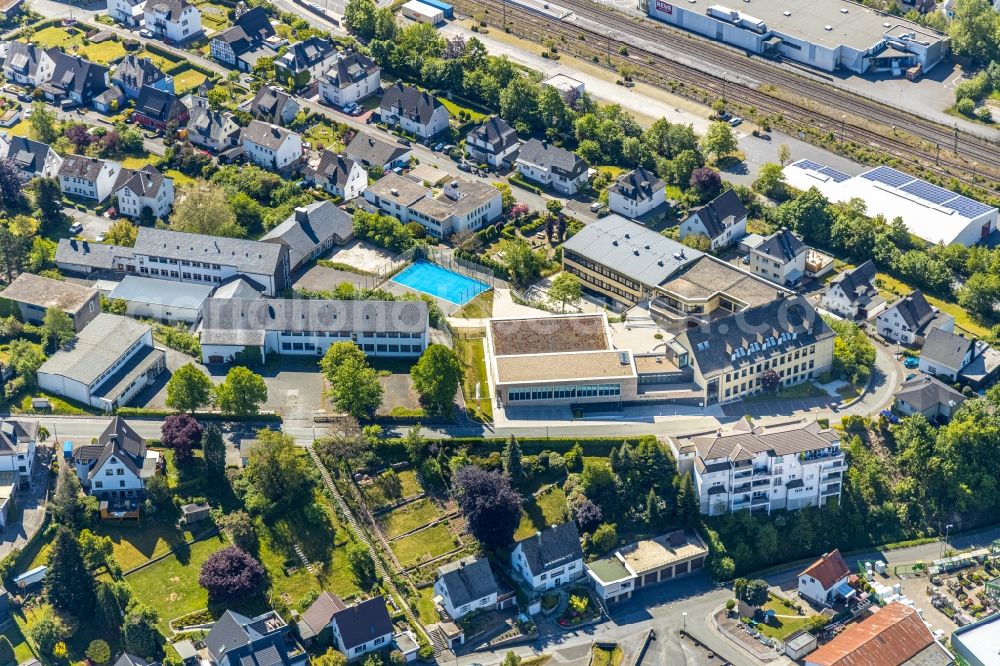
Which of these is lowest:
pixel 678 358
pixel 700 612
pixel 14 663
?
pixel 14 663

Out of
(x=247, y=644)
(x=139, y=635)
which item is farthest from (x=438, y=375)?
(x=139, y=635)

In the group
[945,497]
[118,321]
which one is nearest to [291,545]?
[118,321]

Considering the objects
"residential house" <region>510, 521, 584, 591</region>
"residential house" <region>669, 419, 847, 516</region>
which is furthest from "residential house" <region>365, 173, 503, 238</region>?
A: "residential house" <region>510, 521, 584, 591</region>

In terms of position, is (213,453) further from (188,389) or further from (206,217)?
(206,217)

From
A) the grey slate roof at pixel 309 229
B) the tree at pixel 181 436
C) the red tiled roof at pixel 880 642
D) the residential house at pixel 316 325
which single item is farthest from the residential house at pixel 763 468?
the grey slate roof at pixel 309 229

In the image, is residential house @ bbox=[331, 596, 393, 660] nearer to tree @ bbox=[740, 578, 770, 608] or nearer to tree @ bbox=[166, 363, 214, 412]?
tree @ bbox=[166, 363, 214, 412]

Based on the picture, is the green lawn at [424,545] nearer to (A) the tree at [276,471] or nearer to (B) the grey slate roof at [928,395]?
(A) the tree at [276,471]

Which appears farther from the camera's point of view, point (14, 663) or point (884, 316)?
point (884, 316)

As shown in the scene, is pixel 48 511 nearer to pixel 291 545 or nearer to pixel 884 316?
pixel 291 545
